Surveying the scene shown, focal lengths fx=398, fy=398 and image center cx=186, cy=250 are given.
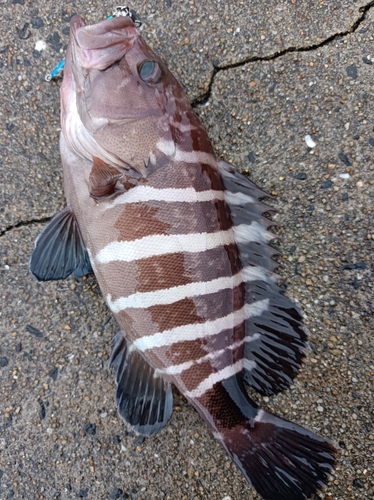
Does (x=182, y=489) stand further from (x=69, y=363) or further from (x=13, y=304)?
(x=13, y=304)

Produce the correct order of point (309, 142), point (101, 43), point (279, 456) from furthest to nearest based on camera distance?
point (309, 142), point (279, 456), point (101, 43)

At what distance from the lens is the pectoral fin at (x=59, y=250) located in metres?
1.64

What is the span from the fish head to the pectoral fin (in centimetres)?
32

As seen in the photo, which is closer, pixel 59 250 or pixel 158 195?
pixel 158 195

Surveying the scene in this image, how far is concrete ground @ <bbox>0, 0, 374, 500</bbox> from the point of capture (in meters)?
1.69

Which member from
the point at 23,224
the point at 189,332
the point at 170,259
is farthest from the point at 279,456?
the point at 23,224

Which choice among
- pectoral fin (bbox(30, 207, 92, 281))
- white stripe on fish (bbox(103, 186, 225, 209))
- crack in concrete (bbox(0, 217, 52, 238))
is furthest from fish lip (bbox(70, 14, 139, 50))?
crack in concrete (bbox(0, 217, 52, 238))

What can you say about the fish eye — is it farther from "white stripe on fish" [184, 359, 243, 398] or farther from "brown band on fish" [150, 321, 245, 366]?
"white stripe on fish" [184, 359, 243, 398]

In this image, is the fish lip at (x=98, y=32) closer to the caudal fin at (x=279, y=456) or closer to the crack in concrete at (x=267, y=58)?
the crack in concrete at (x=267, y=58)

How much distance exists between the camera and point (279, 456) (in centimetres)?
154

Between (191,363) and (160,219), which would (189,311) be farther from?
(160,219)

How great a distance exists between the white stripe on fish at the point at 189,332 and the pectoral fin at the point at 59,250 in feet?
1.40

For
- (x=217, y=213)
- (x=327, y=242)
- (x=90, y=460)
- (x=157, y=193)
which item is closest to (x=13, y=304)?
(x=90, y=460)

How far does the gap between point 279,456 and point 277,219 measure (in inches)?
38.4
